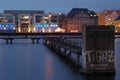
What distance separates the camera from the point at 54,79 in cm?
3484

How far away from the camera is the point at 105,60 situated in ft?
111

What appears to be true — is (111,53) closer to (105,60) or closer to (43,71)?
(105,60)

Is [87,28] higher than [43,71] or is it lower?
higher

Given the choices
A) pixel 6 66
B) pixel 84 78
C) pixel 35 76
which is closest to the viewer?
pixel 84 78

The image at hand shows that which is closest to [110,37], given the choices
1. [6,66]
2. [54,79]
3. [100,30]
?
[100,30]

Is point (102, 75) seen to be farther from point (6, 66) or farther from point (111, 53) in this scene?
A: point (6, 66)

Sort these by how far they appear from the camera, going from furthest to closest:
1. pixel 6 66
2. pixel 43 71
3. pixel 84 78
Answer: pixel 6 66, pixel 43 71, pixel 84 78

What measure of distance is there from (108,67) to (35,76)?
662 centimetres

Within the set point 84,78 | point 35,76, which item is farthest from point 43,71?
point 84,78

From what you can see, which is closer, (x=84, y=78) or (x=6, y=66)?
(x=84, y=78)

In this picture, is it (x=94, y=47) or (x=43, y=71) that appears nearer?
(x=94, y=47)

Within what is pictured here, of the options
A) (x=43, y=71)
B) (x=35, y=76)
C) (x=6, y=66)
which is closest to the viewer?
(x=35, y=76)

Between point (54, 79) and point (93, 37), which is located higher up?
point (93, 37)

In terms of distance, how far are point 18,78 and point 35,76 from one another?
1839 mm
